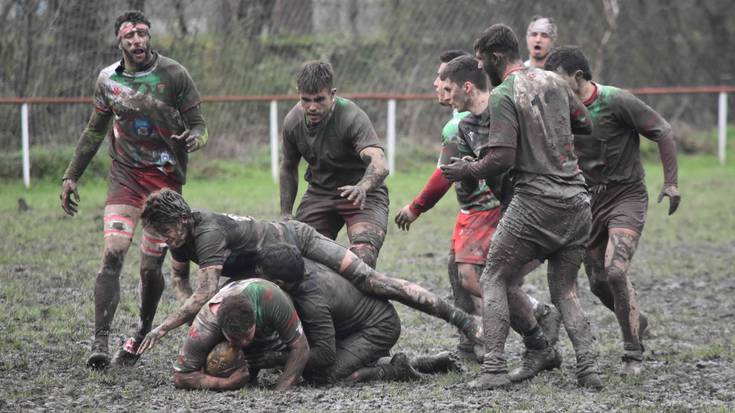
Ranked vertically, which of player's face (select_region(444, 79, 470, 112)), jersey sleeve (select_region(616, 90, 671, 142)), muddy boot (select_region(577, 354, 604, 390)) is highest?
player's face (select_region(444, 79, 470, 112))

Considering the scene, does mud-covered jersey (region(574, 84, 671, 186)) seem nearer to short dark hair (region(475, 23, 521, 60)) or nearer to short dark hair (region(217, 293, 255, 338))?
short dark hair (region(475, 23, 521, 60))

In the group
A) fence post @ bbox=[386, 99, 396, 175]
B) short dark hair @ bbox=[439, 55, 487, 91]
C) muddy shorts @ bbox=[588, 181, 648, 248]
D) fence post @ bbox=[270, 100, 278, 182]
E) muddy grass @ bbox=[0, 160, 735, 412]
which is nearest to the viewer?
muddy grass @ bbox=[0, 160, 735, 412]

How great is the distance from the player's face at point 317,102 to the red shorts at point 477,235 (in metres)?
1.23

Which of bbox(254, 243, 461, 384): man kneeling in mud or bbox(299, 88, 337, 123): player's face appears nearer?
bbox(254, 243, 461, 384): man kneeling in mud

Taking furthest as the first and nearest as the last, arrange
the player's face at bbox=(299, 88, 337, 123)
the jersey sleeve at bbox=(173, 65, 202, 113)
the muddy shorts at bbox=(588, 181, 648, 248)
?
the jersey sleeve at bbox=(173, 65, 202, 113) → the muddy shorts at bbox=(588, 181, 648, 248) → the player's face at bbox=(299, 88, 337, 123)

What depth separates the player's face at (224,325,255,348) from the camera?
645 cm

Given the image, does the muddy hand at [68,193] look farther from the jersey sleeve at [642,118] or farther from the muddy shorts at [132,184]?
the jersey sleeve at [642,118]

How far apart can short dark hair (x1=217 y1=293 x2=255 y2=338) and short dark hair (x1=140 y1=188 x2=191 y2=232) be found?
0.57 m

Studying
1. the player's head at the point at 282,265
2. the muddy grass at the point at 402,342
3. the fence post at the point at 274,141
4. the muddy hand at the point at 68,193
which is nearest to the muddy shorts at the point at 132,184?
the muddy hand at the point at 68,193

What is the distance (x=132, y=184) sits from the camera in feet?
25.1

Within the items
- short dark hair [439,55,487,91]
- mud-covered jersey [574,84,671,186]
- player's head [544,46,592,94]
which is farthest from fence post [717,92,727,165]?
short dark hair [439,55,487,91]

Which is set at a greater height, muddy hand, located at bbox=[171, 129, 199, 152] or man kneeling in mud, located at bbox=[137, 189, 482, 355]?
muddy hand, located at bbox=[171, 129, 199, 152]

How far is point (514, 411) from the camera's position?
19.3ft

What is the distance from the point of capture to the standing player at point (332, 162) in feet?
24.6
